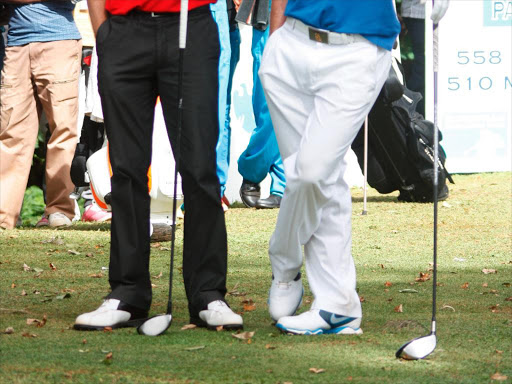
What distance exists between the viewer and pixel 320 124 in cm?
436

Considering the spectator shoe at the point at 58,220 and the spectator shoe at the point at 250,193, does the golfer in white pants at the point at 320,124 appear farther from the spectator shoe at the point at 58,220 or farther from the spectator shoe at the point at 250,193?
the spectator shoe at the point at 250,193

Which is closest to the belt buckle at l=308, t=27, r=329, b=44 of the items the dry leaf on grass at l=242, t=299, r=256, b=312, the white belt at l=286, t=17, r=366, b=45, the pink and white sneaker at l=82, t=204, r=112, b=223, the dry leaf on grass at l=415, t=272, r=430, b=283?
the white belt at l=286, t=17, r=366, b=45

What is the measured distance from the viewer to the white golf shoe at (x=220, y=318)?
4.55 metres

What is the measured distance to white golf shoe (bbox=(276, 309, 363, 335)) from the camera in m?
4.53

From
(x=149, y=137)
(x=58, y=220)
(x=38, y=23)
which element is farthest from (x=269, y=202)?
(x=149, y=137)

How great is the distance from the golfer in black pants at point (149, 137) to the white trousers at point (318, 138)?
0.27 m

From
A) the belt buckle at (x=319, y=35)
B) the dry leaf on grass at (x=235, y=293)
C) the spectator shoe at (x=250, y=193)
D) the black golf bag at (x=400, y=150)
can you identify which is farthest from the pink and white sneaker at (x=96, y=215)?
the belt buckle at (x=319, y=35)

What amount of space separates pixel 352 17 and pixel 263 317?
4.72ft

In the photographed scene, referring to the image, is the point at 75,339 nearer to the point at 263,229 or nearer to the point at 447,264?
the point at 447,264

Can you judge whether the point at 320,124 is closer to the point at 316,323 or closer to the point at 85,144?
the point at 316,323

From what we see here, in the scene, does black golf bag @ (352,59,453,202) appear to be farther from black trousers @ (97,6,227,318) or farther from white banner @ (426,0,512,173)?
black trousers @ (97,6,227,318)

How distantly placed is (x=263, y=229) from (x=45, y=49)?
2.13 m

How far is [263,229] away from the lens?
8.62 meters

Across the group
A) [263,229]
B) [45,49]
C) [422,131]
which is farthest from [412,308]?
[422,131]
